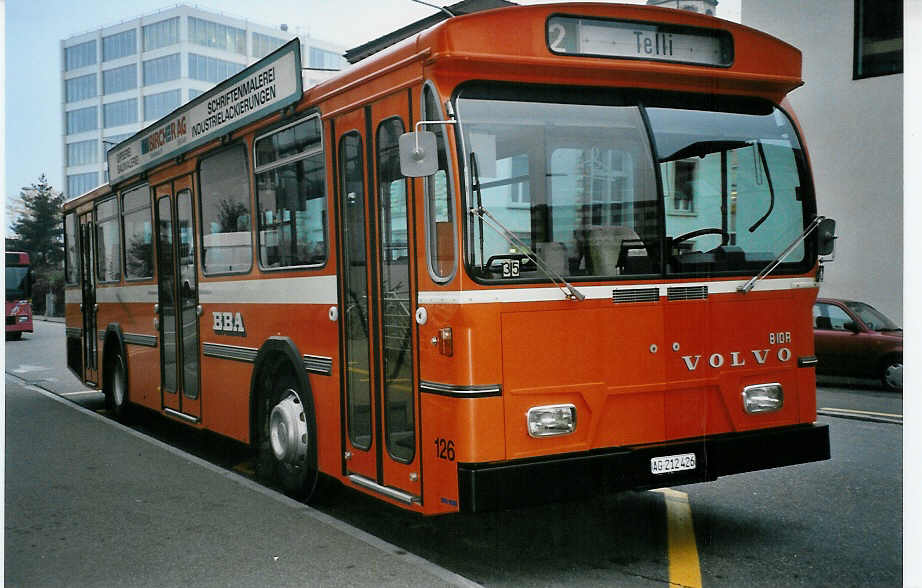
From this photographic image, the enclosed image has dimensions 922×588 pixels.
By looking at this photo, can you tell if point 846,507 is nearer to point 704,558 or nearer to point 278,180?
point 704,558

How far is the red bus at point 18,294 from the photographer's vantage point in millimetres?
5616

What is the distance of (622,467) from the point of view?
15.9ft

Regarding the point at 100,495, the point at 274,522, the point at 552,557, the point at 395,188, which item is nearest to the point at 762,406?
the point at 552,557

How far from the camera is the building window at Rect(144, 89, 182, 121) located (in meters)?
8.58

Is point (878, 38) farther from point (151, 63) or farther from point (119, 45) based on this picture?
point (151, 63)

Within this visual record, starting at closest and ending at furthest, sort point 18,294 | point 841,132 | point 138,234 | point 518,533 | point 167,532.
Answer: point 841,132 → point 167,532 → point 518,533 → point 18,294 → point 138,234

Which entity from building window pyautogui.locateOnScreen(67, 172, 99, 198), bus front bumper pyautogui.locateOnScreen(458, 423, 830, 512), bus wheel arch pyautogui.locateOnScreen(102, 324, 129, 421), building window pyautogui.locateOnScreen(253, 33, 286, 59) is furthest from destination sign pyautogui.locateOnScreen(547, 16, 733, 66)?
bus wheel arch pyautogui.locateOnScreen(102, 324, 129, 421)

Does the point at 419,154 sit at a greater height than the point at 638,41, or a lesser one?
lesser

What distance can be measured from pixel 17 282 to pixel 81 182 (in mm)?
4620

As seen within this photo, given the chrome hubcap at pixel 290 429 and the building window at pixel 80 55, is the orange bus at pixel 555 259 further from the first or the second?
the building window at pixel 80 55

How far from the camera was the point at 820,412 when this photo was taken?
10.3m

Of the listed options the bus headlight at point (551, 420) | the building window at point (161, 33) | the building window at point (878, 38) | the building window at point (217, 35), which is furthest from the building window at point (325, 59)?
the building window at point (878, 38)

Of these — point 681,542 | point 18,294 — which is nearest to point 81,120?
point 18,294
